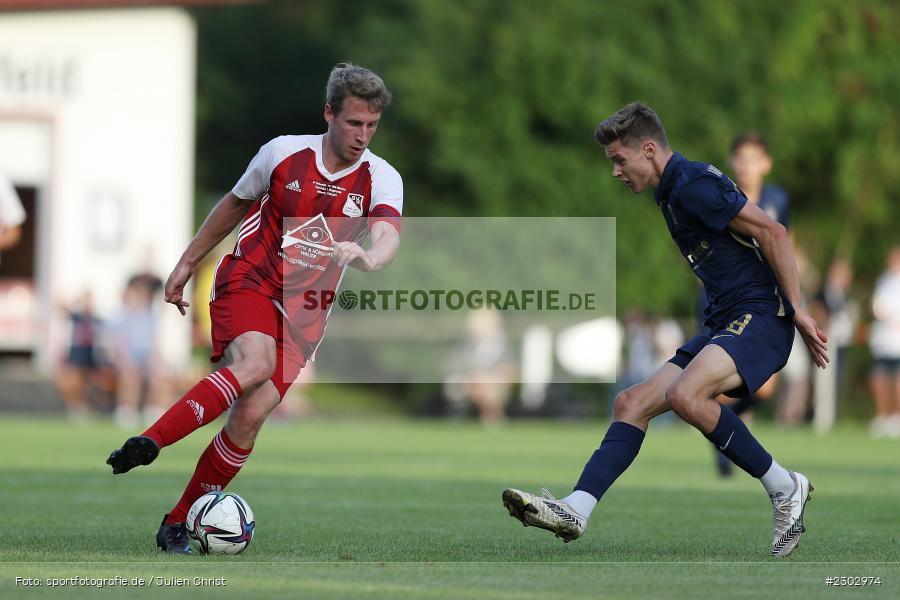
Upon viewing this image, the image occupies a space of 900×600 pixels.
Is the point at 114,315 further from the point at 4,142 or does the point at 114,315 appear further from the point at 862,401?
the point at 862,401

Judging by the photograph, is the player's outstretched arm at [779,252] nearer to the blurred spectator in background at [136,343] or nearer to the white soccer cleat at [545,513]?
the white soccer cleat at [545,513]

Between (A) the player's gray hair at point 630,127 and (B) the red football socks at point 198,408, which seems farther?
(A) the player's gray hair at point 630,127

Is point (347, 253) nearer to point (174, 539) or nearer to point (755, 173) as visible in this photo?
point (174, 539)

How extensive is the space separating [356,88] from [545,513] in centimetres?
211

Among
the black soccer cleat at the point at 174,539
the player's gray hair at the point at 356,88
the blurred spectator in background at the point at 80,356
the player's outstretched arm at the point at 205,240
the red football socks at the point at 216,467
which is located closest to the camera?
the black soccer cleat at the point at 174,539

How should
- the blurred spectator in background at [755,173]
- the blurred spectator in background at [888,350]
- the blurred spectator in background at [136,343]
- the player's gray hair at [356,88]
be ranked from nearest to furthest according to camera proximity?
the player's gray hair at [356,88]
the blurred spectator in background at [755,173]
the blurred spectator in background at [888,350]
the blurred spectator in background at [136,343]

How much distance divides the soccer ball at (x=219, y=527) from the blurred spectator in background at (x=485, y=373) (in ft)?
56.9

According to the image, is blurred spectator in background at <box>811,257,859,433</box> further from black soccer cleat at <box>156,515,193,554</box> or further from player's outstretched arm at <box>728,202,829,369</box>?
black soccer cleat at <box>156,515,193,554</box>

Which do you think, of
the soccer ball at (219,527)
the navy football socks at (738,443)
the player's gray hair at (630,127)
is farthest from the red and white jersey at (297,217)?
the navy football socks at (738,443)

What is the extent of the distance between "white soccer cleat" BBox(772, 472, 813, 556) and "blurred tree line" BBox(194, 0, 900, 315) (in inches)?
880

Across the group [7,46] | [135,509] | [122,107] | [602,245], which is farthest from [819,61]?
[135,509]

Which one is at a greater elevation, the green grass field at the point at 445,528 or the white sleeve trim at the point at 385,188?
the white sleeve trim at the point at 385,188

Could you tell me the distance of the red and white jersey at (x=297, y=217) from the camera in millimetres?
7469

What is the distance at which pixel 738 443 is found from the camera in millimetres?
7309
